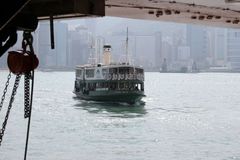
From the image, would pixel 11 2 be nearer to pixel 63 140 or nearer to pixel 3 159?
pixel 3 159

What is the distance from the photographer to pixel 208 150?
1346 inches

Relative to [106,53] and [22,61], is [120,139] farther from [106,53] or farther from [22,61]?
[106,53]

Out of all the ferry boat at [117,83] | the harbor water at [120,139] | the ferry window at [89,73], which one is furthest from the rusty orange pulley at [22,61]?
the ferry window at [89,73]

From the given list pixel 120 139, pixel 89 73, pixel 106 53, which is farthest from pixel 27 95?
pixel 106 53

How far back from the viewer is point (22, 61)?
8.12m

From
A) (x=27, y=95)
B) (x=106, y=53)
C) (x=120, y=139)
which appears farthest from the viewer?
(x=106, y=53)

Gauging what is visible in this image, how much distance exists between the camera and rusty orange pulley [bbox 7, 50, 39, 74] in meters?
8.12

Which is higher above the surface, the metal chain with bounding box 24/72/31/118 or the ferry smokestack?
the ferry smokestack

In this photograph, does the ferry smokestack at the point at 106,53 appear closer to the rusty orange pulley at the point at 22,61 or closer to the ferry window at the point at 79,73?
the ferry window at the point at 79,73

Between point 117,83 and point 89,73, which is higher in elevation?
point 89,73

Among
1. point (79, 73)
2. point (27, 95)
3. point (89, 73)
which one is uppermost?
point (27, 95)

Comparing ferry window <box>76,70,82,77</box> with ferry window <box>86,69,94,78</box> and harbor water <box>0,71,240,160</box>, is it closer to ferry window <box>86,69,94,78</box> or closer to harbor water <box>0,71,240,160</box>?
ferry window <box>86,69,94,78</box>

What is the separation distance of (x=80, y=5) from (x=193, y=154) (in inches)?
997

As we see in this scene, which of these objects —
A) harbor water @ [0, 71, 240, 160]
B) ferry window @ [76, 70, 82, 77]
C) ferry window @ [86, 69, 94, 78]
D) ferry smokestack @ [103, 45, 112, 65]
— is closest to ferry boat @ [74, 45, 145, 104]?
ferry window @ [86, 69, 94, 78]
